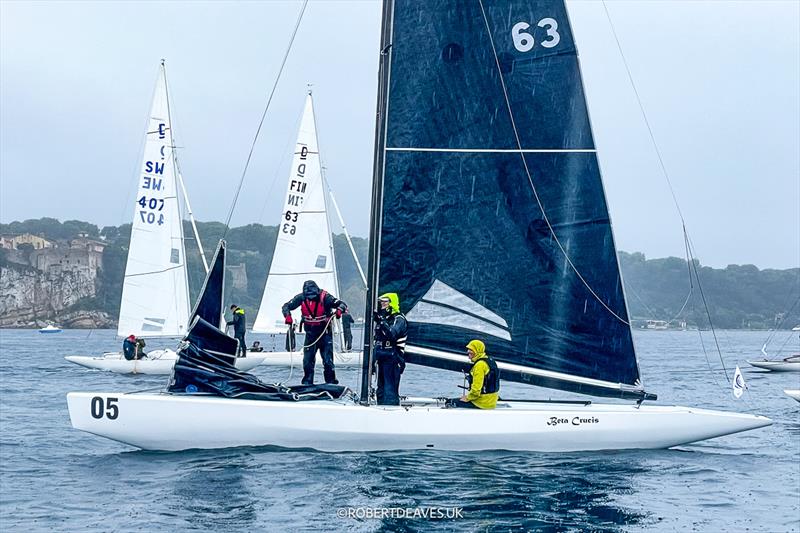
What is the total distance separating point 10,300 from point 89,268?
37.6 ft

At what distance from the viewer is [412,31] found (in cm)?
1121

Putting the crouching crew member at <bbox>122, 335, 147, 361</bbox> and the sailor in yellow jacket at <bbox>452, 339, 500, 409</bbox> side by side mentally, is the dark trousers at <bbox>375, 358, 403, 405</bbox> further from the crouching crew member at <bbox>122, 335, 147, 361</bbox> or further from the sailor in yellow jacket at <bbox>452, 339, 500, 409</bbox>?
the crouching crew member at <bbox>122, 335, 147, 361</bbox>

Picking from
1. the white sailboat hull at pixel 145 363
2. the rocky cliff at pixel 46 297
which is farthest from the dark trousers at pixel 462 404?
the rocky cliff at pixel 46 297

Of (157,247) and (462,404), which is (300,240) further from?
(462,404)

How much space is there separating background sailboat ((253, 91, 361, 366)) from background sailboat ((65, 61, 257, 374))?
2.92m

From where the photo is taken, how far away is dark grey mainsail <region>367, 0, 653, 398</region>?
11.3 m

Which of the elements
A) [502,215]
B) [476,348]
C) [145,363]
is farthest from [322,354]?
[145,363]

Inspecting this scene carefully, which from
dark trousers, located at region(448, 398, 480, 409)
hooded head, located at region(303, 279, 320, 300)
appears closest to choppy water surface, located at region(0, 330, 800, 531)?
dark trousers, located at region(448, 398, 480, 409)

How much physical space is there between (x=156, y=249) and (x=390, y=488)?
63.1ft

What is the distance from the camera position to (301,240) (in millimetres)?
29047

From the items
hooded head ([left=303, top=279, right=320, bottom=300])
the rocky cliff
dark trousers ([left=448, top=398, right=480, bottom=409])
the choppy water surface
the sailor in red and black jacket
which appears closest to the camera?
the choppy water surface

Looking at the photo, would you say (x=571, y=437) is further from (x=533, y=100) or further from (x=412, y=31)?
(x=412, y=31)

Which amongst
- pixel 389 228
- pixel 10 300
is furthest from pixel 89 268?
pixel 389 228

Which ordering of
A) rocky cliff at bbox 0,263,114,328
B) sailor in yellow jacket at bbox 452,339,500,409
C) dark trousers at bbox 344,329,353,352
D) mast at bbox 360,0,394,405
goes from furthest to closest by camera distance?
1. rocky cliff at bbox 0,263,114,328
2. dark trousers at bbox 344,329,353,352
3. mast at bbox 360,0,394,405
4. sailor in yellow jacket at bbox 452,339,500,409
